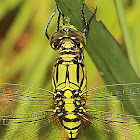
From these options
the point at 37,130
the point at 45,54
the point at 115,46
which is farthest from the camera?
the point at 45,54

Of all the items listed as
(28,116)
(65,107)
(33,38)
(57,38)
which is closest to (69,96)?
(65,107)

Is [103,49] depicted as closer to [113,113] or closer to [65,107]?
[113,113]

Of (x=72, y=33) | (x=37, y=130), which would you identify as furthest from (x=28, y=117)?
(x=72, y=33)

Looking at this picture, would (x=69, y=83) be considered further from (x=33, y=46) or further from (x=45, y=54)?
(x=33, y=46)

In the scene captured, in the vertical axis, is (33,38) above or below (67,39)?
above

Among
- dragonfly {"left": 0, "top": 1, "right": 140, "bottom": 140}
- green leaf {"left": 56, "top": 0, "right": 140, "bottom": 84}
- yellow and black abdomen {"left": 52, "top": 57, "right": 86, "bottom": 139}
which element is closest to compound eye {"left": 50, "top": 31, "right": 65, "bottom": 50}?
dragonfly {"left": 0, "top": 1, "right": 140, "bottom": 140}

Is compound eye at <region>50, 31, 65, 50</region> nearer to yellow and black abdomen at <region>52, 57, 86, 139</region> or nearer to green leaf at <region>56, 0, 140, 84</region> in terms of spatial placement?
yellow and black abdomen at <region>52, 57, 86, 139</region>

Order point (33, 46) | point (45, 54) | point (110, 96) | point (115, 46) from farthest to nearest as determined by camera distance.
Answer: point (33, 46)
point (45, 54)
point (110, 96)
point (115, 46)
